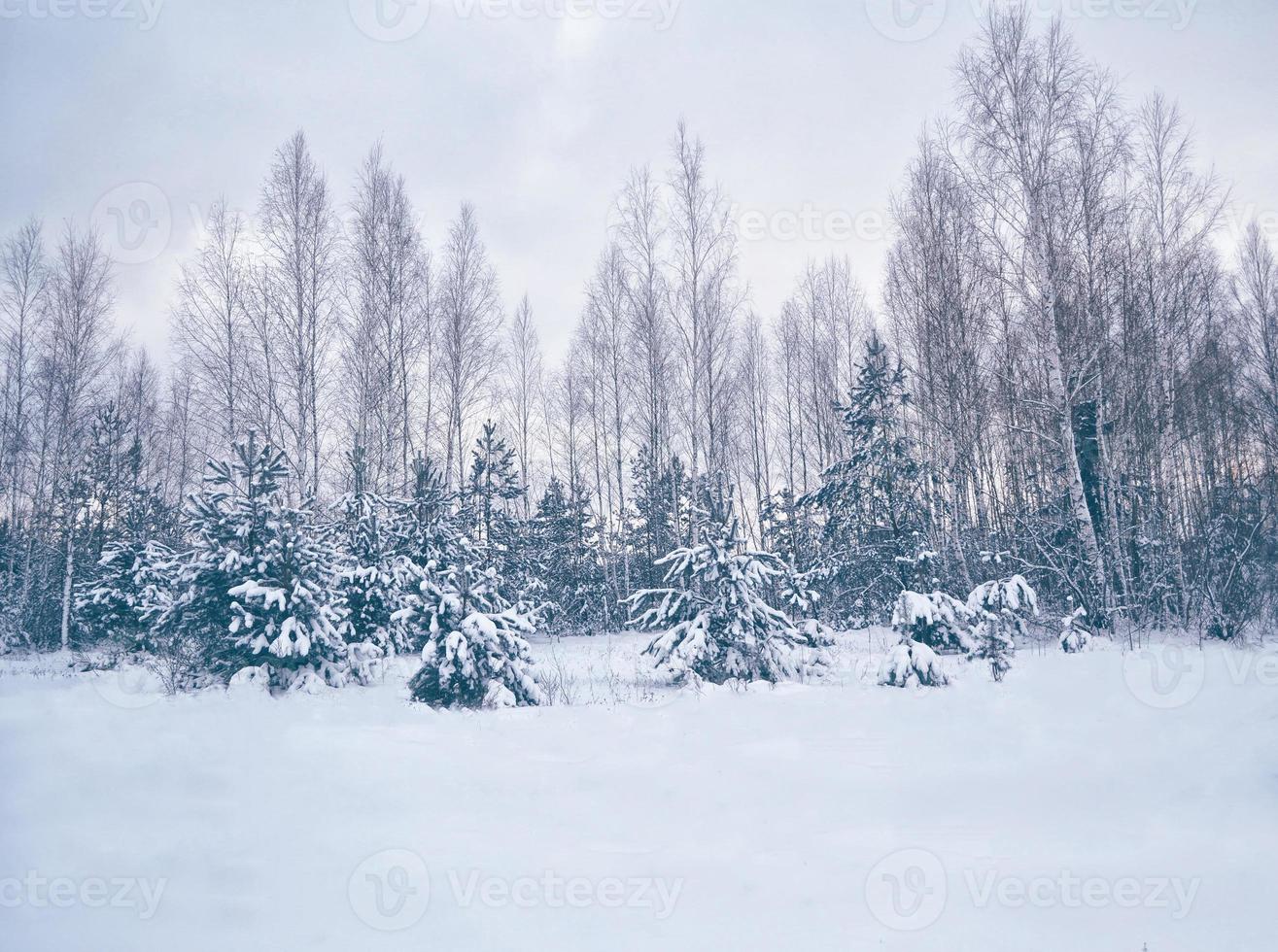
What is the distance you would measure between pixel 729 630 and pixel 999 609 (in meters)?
5.58

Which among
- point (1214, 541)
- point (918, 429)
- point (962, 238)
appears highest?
point (962, 238)

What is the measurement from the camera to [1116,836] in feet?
13.6

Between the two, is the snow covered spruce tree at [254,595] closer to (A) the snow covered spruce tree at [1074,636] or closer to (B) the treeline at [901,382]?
(B) the treeline at [901,382]

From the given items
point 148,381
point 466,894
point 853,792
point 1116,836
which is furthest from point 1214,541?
point 148,381

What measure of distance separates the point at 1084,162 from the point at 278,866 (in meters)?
18.4

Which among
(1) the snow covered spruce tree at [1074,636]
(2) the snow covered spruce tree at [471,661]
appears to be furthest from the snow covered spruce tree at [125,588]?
(1) the snow covered spruce tree at [1074,636]

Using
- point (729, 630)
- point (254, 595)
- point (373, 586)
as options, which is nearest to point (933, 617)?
point (729, 630)

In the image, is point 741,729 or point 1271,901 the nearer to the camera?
point 1271,901

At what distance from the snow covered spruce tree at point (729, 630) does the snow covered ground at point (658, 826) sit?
2032 millimetres

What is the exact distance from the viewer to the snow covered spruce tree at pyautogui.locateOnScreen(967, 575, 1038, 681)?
33.6 feet

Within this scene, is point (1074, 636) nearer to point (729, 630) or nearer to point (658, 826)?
point (729, 630)

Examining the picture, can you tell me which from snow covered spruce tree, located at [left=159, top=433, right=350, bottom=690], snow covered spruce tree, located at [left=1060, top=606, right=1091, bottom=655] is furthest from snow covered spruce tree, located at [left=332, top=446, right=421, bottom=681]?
snow covered spruce tree, located at [left=1060, top=606, right=1091, bottom=655]

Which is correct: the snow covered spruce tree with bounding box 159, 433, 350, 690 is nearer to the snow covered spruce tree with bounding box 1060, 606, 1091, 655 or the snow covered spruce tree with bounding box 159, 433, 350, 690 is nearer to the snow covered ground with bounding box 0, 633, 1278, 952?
the snow covered ground with bounding box 0, 633, 1278, 952

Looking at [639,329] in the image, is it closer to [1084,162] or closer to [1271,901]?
[1084,162]
